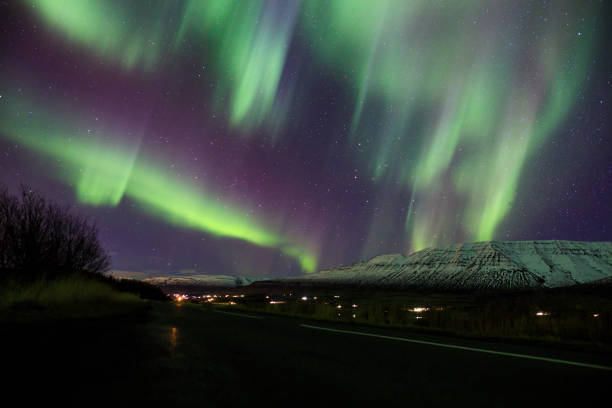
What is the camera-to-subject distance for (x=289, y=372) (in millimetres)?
4062

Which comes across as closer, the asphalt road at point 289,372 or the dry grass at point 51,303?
the asphalt road at point 289,372

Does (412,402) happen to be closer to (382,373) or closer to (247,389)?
(382,373)

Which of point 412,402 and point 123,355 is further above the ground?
point 412,402

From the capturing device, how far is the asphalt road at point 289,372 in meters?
3.10

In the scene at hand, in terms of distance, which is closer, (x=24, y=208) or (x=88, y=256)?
(x=24, y=208)

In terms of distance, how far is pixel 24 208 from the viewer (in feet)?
68.5

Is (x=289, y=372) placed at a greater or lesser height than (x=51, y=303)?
greater

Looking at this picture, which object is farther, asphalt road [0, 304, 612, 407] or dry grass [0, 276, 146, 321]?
dry grass [0, 276, 146, 321]

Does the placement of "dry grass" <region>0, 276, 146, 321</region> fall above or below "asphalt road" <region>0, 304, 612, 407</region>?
below

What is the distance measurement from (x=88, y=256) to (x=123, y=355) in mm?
30459

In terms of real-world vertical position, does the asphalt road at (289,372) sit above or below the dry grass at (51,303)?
above

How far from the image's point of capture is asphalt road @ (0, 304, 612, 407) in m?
3.10

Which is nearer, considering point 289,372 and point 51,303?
point 289,372

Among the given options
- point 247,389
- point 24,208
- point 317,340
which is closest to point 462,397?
point 247,389
